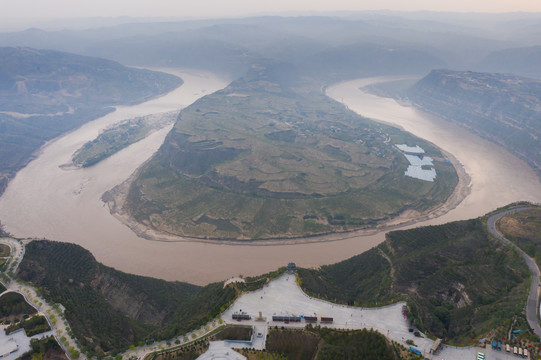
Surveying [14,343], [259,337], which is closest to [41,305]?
[14,343]

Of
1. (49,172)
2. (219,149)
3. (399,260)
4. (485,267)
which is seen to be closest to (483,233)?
A: (485,267)

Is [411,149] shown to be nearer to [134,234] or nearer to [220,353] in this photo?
[134,234]

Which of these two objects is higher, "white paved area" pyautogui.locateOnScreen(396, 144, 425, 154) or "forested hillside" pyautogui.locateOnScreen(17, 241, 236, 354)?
"forested hillside" pyautogui.locateOnScreen(17, 241, 236, 354)

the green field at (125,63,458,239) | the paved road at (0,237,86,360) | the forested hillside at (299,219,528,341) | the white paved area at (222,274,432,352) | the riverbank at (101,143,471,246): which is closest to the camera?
the paved road at (0,237,86,360)

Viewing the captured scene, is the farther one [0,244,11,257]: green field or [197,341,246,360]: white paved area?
[0,244,11,257]: green field

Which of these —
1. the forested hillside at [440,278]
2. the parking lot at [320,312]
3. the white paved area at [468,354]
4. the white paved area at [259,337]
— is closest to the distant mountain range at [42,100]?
the parking lot at [320,312]

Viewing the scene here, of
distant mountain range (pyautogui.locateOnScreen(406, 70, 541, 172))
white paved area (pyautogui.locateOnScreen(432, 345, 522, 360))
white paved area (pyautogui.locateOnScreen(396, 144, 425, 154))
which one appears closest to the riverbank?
white paved area (pyautogui.locateOnScreen(396, 144, 425, 154))

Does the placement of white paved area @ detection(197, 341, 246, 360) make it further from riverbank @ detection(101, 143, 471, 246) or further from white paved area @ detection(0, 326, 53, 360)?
riverbank @ detection(101, 143, 471, 246)
